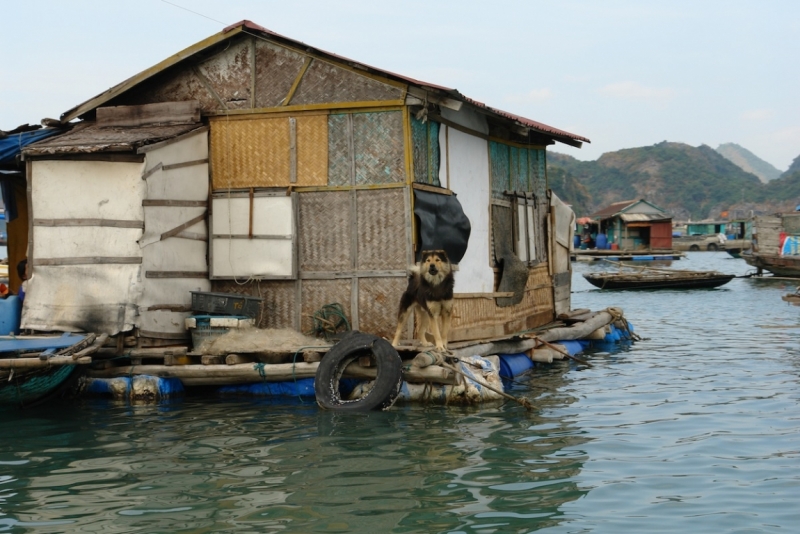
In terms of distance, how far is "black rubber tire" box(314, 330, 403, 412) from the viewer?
1066cm

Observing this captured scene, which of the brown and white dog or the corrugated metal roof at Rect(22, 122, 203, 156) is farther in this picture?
the corrugated metal roof at Rect(22, 122, 203, 156)

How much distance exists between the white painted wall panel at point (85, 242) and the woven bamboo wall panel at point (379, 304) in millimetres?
3071

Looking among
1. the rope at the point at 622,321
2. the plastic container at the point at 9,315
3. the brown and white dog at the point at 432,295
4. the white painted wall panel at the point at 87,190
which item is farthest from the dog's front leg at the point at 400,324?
the rope at the point at 622,321

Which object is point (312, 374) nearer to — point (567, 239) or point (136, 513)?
point (136, 513)

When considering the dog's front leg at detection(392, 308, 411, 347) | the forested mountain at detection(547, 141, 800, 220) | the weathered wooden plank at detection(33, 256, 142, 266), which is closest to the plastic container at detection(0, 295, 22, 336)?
the weathered wooden plank at detection(33, 256, 142, 266)

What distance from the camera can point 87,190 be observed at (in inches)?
457

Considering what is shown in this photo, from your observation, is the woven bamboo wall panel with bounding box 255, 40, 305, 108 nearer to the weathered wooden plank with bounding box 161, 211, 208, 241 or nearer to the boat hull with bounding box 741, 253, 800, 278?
the weathered wooden plank with bounding box 161, 211, 208, 241

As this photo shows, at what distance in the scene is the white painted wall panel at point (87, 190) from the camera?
11.6m

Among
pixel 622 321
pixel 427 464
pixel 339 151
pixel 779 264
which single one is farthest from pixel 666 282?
pixel 427 464

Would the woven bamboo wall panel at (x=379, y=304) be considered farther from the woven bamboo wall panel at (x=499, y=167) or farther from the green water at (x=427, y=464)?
the woven bamboo wall panel at (x=499, y=167)

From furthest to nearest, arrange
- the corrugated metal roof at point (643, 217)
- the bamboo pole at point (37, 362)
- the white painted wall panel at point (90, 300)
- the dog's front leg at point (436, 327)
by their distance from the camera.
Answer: the corrugated metal roof at point (643, 217)
the white painted wall panel at point (90, 300)
the dog's front leg at point (436, 327)
the bamboo pole at point (37, 362)

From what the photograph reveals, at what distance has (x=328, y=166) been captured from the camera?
40.7 feet

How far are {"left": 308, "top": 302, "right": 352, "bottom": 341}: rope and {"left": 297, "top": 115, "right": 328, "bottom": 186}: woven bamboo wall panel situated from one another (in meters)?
1.78

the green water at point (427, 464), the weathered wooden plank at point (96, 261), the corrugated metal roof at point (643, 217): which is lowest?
the green water at point (427, 464)
